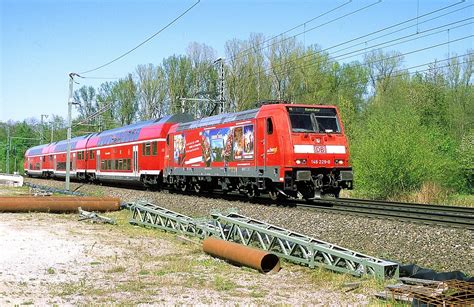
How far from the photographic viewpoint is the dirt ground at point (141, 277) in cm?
773

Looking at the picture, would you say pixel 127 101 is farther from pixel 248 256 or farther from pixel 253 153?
pixel 248 256

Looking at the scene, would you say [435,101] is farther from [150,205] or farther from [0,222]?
[0,222]

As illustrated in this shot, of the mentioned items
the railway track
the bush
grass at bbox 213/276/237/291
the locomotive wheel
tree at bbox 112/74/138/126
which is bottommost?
grass at bbox 213/276/237/291

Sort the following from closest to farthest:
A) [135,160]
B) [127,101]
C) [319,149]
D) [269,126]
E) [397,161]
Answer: [319,149], [269,126], [397,161], [135,160], [127,101]

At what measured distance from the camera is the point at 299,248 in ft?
34.3

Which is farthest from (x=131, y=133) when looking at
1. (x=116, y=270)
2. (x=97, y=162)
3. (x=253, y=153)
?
(x=116, y=270)

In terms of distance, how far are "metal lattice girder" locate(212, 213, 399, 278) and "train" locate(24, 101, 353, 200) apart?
5.51m

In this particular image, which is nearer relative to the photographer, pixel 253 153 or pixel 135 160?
pixel 253 153

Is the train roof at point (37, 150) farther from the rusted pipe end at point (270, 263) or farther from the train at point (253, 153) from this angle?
the rusted pipe end at point (270, 263)

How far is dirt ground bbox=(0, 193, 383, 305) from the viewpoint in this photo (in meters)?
7.73

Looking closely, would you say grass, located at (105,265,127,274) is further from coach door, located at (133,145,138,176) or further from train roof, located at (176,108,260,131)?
coach door, located at (133,145,138,176)

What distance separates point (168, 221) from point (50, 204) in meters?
6.35

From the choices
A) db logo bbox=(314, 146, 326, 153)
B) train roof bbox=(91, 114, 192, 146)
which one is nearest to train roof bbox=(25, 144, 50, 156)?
train roof bbox=(91, 114, 192, 146)

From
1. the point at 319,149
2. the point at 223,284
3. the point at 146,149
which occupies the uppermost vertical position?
the point at 146,149
